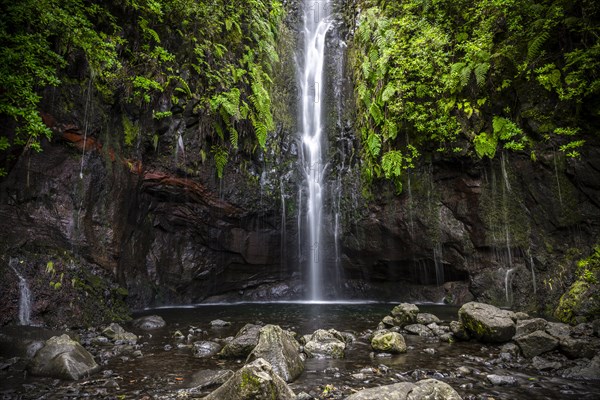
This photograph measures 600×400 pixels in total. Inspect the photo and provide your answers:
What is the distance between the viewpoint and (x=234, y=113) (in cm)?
1307

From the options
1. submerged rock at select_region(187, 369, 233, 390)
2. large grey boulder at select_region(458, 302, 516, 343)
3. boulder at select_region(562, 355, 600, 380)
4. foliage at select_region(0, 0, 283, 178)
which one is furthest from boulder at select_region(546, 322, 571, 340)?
foliage at select_region(0, 0, 283, 178)

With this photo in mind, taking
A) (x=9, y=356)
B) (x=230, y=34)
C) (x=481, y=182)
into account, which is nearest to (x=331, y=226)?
(x=481, y=182)

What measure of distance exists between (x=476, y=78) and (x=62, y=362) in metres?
13.2

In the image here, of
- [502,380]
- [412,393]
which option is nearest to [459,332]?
[502,380]

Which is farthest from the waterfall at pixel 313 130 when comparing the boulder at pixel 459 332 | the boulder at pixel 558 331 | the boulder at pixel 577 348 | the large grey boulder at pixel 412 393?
the large grey boulder at pixel 412 393

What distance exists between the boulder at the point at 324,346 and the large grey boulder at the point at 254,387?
2460 millimetres

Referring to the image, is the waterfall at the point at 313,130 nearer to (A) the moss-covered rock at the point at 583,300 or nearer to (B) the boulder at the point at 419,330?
(B) the boulder at the point at 419,330

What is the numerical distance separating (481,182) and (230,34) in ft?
38.3

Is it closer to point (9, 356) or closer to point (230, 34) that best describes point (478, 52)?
point (230, 34)

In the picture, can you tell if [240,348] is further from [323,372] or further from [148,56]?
[148,56]

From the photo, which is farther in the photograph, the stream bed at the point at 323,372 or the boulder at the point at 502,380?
the boulder at the point at 502,380

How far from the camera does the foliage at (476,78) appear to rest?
Answer: 1062 centimetres

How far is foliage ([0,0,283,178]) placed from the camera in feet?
25.2

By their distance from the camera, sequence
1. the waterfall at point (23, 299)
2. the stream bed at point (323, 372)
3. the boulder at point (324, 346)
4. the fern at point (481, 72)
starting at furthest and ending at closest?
the fern at point (481, 72) → the waterfall at point (23, 299) → the boulder at point (324, 346) → the stream bed at point (323, 372)
